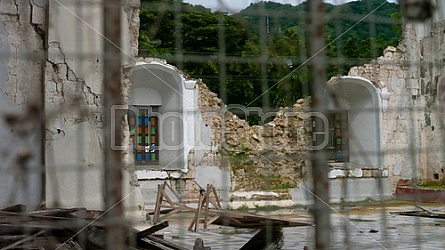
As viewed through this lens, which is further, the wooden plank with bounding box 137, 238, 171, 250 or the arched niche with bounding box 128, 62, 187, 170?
the arched niche with bounding box 128, 62, 187, 170

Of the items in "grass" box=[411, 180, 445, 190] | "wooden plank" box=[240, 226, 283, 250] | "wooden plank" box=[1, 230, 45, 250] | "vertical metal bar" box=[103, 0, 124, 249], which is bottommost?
"grass" box=[411, 180, 445, 190]

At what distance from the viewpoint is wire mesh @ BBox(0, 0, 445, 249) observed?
0.80 m

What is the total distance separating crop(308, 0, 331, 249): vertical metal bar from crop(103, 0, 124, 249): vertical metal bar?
19cm

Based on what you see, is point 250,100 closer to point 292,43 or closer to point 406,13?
point 292,43

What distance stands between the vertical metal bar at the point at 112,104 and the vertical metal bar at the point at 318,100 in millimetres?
192

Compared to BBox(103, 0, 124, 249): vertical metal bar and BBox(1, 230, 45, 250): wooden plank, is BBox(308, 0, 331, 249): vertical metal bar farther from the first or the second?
BBox(1, 230, 45, 250): wooden plank

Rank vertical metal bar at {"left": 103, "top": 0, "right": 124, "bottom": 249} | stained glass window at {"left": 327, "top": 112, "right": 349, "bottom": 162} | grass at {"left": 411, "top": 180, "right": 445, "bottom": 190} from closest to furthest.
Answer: vertical metal bar at {"left": 103, "top": 0, "right": 124, "bottom": 249}
stained glass window at {"left": 327, "top": 112, "right": 349, "bottom": 162}
grass at {"left": 411, "top": 180, "right": 445, "bottom": 190}

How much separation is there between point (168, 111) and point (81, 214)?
17.2 feet

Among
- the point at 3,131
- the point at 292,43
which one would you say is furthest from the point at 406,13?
the point at 3,131

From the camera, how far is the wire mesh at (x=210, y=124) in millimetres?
801

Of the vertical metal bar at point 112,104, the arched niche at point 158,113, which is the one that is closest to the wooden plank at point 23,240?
the vertical metal bar at point 112,104

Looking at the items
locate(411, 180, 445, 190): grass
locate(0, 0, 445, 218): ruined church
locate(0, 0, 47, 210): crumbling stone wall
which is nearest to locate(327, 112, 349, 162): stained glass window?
locate(0, 0, 445, 218): ruined church

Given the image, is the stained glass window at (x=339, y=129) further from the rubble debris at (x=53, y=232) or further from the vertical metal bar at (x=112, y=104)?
the rubble debris at (x=53, y=232)

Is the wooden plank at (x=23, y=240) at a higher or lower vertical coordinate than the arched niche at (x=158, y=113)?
lower
